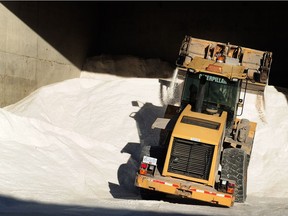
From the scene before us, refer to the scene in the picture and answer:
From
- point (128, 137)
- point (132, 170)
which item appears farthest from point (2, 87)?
point (132, 170)

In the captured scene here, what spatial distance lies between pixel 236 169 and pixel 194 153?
51.3 inches

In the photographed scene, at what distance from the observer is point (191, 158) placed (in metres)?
12.4

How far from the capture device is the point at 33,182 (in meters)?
12.7

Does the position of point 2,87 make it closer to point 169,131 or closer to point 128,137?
point 128,137

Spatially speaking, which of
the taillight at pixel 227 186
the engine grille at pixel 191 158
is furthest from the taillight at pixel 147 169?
the taillight at pixel 227 186

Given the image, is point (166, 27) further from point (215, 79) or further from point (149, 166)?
point (149, 166)

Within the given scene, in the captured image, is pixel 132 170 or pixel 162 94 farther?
pixel 162 94

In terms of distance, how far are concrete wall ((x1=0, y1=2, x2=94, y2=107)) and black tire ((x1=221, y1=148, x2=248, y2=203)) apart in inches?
363

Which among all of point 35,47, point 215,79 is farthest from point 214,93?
point 35,47

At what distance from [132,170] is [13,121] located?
3.77 m

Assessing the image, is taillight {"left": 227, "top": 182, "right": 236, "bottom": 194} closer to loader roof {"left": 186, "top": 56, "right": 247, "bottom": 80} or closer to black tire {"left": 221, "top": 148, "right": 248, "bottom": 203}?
black tire {"left": 221, "top": 148, "right": 248, "bottom": 203}

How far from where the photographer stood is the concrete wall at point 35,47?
19.1 m

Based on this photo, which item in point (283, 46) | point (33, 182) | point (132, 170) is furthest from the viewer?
point (283, 46)

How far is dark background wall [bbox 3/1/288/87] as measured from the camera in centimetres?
2550
